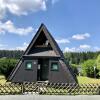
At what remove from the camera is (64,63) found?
29672 millimetres

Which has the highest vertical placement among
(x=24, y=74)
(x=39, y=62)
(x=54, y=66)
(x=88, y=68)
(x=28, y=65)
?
(x=88, y=68)

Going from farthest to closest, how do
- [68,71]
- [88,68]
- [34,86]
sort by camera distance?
[88,68] < [68,71] < [34,86]

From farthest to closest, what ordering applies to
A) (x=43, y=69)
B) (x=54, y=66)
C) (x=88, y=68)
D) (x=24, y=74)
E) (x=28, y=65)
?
(x=88, y=68) < (x=43, y=69) < (x=28, y=65) < (x=24, y=74) < (x=54, y=66)

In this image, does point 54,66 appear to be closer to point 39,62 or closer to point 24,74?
point 39,62

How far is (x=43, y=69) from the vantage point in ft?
104

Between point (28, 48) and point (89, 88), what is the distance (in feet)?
31.6

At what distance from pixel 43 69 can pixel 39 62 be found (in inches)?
36.9

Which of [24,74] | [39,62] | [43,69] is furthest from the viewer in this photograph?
[43,69]

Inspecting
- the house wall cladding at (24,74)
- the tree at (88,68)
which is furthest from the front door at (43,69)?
the tree at (88,68)

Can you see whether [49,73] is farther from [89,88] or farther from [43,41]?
[89,88]

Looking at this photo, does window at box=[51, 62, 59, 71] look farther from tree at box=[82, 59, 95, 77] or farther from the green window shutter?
tree at box=[82, 59, 95, 77]

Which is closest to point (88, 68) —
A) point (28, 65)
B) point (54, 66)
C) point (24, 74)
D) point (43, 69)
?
point (43, 69)

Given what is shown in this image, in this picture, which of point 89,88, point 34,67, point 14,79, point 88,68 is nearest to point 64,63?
point 34,67

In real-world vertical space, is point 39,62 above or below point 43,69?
above
